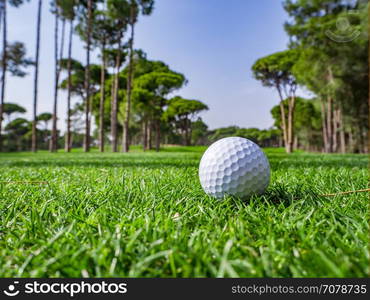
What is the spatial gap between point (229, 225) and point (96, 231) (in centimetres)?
60

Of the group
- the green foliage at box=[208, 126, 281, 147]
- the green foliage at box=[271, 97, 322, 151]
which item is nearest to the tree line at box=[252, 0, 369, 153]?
the green foliage at box=[271, 97, 322, 151]

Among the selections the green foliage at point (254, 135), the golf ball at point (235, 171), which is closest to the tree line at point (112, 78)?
the golf ball at point (235, 171)

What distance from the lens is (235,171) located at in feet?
5.72

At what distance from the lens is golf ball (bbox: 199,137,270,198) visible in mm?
1722

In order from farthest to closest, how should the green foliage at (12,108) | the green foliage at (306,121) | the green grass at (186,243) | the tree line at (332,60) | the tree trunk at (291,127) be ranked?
the green foliage at (12,108), the green foliage at (306,121), the tree trunk at (291,127), the tree line at (332,60), the green grass at (186,243)

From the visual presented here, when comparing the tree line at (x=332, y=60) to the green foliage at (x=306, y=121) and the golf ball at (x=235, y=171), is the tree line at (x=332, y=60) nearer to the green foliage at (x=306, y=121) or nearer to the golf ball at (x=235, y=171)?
the green foliage at (x=306, y=121)

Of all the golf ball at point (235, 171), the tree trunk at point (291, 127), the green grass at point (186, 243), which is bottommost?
the green grass at point (186, 243)

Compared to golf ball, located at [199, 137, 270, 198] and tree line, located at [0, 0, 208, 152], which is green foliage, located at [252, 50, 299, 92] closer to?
tree line, located at [0, 0, 208, 152]

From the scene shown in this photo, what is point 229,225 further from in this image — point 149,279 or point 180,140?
point 180,140

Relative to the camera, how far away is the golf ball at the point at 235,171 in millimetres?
1722

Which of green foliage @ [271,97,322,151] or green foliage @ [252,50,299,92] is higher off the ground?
green foliage @ [252,50,299,92]

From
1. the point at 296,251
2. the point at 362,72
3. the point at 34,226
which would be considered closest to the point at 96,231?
the point at 34,226

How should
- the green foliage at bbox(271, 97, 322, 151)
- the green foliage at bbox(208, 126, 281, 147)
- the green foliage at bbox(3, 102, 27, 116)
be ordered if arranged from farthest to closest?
the green foliage at bbox(208, 126, 281, 147) → the green foliage at bbox(3, 102, 27, 116) → the green foliage at bbox(271, 97, 322, 151)

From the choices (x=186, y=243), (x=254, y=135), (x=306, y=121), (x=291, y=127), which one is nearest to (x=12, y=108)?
(x=291, y=127)
